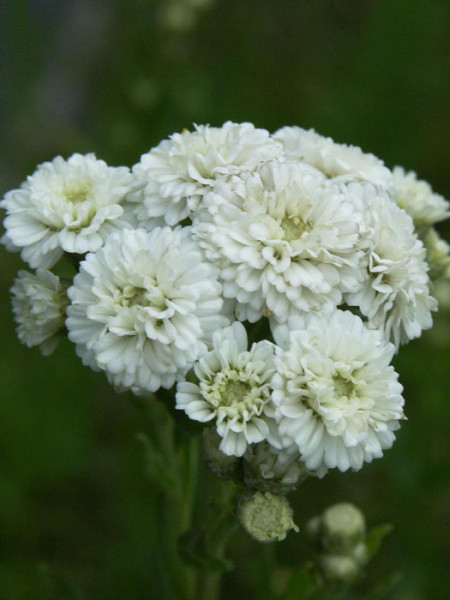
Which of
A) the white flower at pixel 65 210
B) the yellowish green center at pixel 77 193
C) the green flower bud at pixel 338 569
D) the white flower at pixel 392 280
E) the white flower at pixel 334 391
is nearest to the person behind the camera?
the white flower at pixel 334 391

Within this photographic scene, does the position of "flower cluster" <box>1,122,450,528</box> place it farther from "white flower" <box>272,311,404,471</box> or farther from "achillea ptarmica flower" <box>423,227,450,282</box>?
"achillea ptarmica flower" <box>423,227,450,282</box>

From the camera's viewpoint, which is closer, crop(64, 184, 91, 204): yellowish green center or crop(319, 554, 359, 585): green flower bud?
crop(64, 184, 91, 204): yellowish green center

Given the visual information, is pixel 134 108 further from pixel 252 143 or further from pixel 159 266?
pixel 159 266

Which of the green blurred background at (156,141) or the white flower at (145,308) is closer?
the white flower at (145,308)

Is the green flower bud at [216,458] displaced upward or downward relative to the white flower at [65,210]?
downward

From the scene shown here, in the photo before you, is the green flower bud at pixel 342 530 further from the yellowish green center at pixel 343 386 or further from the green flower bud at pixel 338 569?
the yellowish green center at pixel 343 386

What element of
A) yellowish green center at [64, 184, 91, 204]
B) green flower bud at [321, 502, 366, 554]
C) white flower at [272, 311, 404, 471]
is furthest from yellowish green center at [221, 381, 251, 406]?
green flower bud at [321, 502, 366, 554]

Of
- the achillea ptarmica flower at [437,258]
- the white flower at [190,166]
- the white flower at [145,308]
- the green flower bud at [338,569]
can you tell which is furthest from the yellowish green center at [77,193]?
the green flower bud at [338,569]

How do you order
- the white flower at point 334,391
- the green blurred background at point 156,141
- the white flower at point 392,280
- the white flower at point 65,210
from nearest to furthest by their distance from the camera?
the white flower at point 334,391
the white flower at point 392,280
the white flower at point 65,210
the green blurred background at point 156,141
